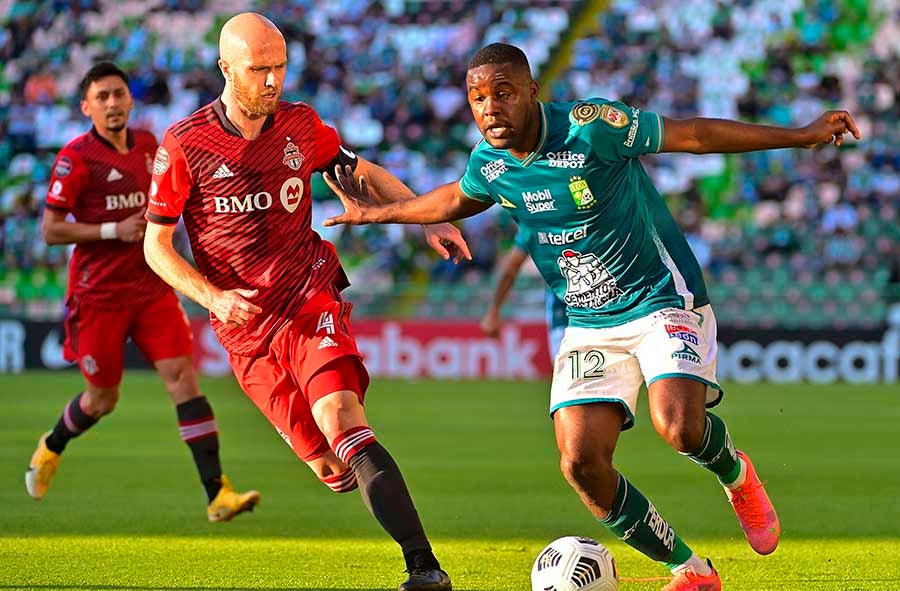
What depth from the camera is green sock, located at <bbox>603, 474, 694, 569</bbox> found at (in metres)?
5.91

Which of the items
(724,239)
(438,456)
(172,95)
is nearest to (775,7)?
(724,239)

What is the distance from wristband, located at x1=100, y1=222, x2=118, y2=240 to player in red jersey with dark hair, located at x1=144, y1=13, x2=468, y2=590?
8.98 ft

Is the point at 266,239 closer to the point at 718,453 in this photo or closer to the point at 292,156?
the point at 292,156

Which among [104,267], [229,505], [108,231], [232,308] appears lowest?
[229,505]

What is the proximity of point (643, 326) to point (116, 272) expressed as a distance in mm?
4504

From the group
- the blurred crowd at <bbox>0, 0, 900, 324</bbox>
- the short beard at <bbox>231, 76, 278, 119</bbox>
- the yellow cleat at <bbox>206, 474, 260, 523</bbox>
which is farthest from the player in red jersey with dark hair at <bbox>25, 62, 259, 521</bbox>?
the blurred crowd at <bbox>0, 0, 900, 324</bbox>

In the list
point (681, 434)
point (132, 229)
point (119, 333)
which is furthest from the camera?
point (119, 333)

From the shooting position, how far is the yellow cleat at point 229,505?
845 cm

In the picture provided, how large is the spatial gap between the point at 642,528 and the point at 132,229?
14.3 feet

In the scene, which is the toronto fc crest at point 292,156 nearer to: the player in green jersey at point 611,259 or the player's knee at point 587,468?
the player in green jersey at point 611,259

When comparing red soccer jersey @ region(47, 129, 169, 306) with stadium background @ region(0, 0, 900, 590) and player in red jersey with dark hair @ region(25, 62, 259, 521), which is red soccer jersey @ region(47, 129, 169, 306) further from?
stadium background @ region(0, 0, 900, 590)

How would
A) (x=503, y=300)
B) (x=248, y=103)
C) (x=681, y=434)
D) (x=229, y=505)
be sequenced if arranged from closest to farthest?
(x=681, y=434), (x=248, y=103), (x=229, y=505), (x=503, y=300)

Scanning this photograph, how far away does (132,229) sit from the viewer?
8.99 m

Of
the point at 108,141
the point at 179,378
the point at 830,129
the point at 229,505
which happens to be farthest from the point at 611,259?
the point at 108,141
